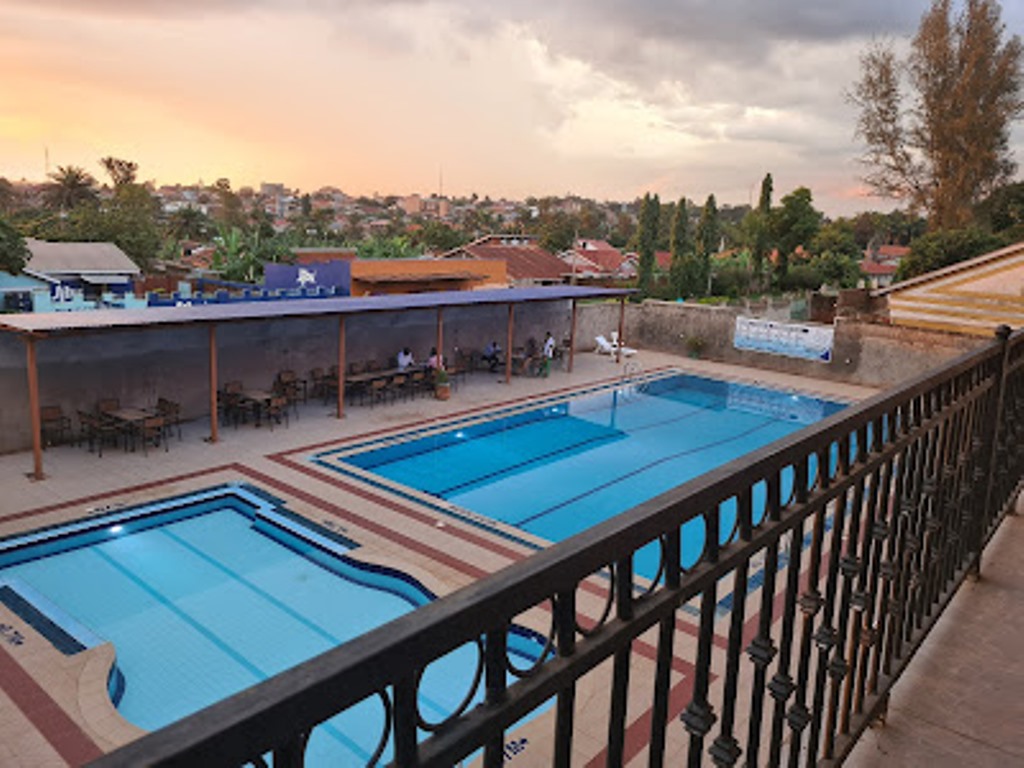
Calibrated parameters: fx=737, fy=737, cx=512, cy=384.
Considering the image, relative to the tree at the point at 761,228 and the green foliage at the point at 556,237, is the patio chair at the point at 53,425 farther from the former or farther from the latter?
the green foliage at the point at 556,237

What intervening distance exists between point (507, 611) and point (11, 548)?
1067 centimetres

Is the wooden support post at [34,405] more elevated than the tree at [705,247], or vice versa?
the tree at [705,247]

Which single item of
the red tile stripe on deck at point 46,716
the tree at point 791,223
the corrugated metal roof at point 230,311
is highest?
the tree at point 791,223

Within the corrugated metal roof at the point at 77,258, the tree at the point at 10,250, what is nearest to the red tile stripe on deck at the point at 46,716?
the tree at the point at 10,250

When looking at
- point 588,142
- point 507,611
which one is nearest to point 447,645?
point 507,611

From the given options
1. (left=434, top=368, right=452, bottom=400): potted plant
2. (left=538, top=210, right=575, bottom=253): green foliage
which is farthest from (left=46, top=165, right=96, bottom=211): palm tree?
(left=434, top=368, right=452, bottom=400): potted plant

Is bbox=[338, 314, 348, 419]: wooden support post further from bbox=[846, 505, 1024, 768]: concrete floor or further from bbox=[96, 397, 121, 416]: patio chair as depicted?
bbox=[846, 505, 1024, 768]: concrete floor

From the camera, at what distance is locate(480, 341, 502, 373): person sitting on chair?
72.0 ft

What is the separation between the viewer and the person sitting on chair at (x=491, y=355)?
22.0 meters

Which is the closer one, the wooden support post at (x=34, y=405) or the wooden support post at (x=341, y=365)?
the wooden support post at (x=34, y=405)

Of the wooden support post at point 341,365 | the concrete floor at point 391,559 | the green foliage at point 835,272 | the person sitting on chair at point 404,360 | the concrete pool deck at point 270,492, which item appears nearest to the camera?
the concrete floor at point 391,559

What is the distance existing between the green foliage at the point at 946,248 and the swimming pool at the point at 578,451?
38.7 feet

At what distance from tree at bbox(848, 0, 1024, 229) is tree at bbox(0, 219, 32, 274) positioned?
3400cm

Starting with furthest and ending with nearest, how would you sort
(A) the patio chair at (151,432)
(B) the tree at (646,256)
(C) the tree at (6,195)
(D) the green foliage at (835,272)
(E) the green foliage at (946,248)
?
(C) the tree at (6,195)
(B) the tree at (646,256)
(D) the green foliage at (835,272)
(E) the green foliage at (946,248)
(A) the patio chair at (151,432)
